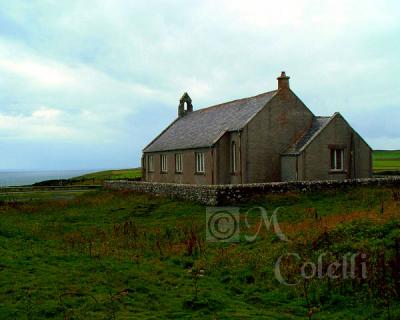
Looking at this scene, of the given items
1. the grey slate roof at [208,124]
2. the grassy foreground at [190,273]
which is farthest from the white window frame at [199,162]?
the grassy foreground at [190,273]

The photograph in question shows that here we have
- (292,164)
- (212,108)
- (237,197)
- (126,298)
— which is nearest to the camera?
(126,298)

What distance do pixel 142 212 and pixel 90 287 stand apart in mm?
16413

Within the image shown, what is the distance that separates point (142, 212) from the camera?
89.9ft

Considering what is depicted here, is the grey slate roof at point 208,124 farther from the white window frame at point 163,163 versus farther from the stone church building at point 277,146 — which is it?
the white window frame at point 163,163

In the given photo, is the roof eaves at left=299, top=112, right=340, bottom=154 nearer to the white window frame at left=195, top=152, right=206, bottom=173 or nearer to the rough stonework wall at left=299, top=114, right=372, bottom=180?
the rough stonework wall at left=299, top=114, right=372, bottom=180

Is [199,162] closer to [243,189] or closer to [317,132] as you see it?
[317,132]

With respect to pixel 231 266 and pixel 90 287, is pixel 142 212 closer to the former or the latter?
pixel 231 266

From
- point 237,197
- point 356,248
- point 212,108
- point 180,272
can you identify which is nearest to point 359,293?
point 356,248

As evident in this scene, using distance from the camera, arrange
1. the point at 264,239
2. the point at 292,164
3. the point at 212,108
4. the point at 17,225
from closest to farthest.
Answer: the point at 264,239
the point at 17,225
the point at 292,164
the point at 212,108

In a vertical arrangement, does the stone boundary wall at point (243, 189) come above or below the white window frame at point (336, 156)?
below

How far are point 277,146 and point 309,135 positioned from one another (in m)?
2.76

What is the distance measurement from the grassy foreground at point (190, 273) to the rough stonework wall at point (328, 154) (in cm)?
1185

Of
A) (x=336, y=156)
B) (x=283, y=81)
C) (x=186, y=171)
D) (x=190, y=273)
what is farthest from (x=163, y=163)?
(x=190, y=273)

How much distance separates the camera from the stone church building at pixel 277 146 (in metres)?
33.7
